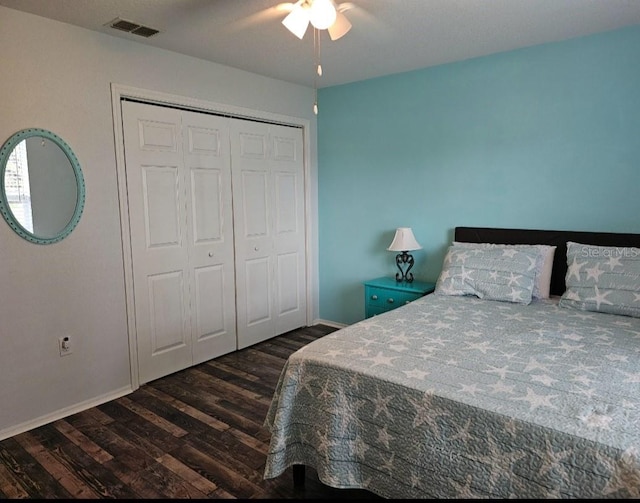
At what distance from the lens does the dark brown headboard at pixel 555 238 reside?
2.92 meters

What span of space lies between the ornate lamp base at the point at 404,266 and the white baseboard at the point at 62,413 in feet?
7.55

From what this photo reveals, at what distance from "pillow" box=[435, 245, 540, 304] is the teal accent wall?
16.6 inches

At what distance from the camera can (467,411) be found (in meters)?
1.57

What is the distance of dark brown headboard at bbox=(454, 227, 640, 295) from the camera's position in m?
2.92

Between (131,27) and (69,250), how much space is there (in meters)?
1.40

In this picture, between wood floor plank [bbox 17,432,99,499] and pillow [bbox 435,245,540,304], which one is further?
pillow [bbox 435,245,540,304]

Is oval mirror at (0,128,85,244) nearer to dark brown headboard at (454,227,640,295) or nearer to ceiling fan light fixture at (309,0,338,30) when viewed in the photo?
ceiling fan light fixture at (309,0,338,30)

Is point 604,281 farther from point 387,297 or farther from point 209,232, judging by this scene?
point 209,232

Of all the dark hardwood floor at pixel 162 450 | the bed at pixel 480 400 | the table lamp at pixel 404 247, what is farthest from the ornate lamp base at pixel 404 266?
the dark hardwood floor at pixel 162 450

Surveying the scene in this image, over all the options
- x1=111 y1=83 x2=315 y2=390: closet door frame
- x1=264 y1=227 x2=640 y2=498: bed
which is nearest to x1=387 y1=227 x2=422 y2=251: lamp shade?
x1=264 y1=227 x2=640 y2=498: bed

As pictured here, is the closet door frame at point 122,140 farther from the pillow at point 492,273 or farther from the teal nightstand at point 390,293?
the pillow at point 492,273

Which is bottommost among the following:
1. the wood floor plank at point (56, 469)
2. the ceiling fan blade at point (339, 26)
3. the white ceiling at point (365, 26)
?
the wood floor plank at point (56, 469)

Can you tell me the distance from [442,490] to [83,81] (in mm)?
2913

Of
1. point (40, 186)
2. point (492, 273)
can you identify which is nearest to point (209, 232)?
point (40, 186)
